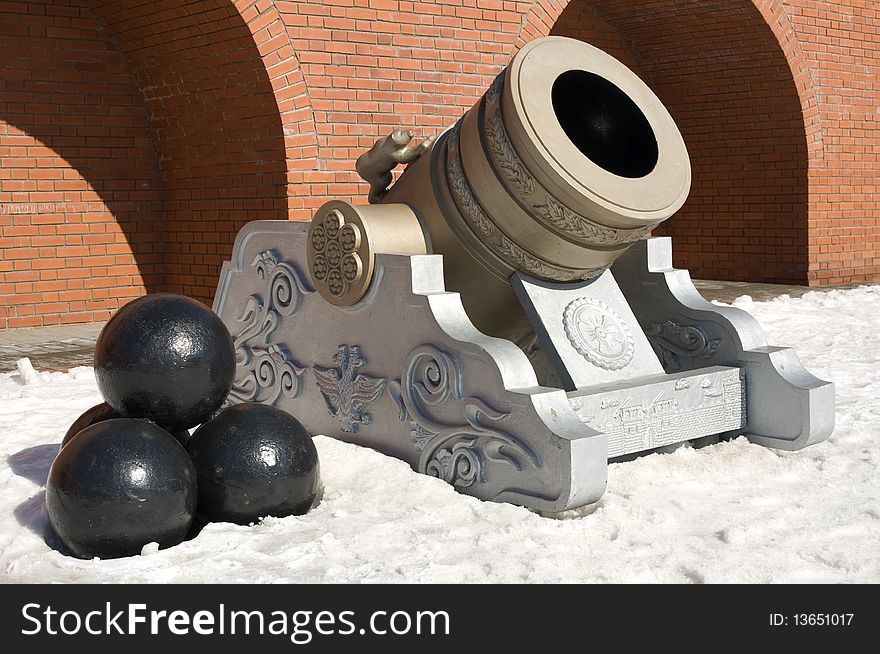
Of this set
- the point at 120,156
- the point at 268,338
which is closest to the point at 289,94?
the point at 120,156

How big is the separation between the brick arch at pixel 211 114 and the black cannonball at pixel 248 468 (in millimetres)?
3868

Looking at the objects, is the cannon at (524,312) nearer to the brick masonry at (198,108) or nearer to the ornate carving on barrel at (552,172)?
the ornate carving on barrel at (552,172)

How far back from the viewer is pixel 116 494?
2.89 meters

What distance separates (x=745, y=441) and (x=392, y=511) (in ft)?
4.68

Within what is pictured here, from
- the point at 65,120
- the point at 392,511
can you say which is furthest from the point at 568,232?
the point at 65,120

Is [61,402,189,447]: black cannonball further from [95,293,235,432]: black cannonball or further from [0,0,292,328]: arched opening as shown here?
[0,0,292,328]: arched opening

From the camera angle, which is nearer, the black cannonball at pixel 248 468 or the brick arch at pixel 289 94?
the black cannonball at pixel 248 468

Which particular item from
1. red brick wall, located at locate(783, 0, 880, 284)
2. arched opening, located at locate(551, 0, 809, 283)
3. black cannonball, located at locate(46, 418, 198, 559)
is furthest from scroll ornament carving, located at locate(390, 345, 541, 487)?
red brick wall, located at locate(783, 0, 880, 284)

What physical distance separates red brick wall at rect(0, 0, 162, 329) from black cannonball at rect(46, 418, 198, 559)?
511cm

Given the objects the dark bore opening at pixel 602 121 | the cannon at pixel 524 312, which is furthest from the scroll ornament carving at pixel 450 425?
the dark bore opening at pixel 602 121

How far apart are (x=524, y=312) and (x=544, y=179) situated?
1.98ft

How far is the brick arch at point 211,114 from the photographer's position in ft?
22.2

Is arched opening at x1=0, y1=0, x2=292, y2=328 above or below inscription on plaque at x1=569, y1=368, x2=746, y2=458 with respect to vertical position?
above

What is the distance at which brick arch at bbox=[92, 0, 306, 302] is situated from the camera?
22.2ft
